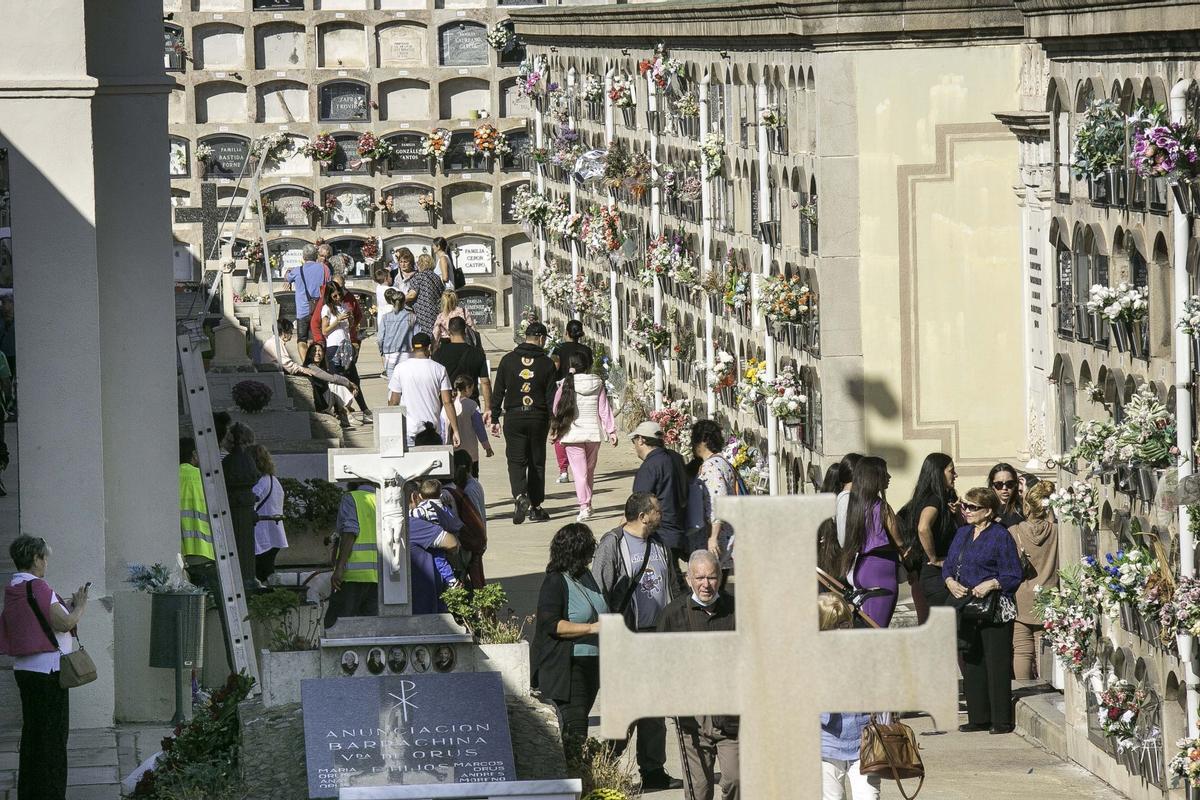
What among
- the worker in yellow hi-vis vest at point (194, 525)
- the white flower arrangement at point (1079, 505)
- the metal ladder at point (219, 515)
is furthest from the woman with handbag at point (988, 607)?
the worker in yellow hi-vis vest at point (194, 525)

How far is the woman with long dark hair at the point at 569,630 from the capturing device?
24.3 ft

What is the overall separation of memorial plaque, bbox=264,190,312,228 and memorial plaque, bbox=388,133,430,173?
1.11 meters

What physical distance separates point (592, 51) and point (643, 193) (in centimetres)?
296

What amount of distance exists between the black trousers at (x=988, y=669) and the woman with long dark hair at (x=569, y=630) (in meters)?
1.71

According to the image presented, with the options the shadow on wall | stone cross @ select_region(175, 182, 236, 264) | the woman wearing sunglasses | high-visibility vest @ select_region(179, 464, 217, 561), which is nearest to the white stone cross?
high-visibility vest @ select_region(179, 464, 217, 561)

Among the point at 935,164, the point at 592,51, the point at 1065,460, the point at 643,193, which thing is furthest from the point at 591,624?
the point at 592,51

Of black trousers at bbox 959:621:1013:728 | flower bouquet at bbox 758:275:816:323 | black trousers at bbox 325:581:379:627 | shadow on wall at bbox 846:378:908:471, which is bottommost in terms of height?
black trousers at bbox 959:621:1013:728

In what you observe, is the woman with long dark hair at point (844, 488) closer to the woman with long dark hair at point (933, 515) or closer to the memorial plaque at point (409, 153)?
the woman with long dark hair at point (933, 515)

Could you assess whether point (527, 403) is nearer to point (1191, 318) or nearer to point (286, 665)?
point (286, 665)

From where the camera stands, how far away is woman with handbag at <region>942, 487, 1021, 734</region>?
8492mm

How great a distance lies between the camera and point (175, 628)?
27.1ft

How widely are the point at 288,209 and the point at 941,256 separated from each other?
46.4 feet

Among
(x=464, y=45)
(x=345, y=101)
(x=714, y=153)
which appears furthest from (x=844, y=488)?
(x=345, y=101)

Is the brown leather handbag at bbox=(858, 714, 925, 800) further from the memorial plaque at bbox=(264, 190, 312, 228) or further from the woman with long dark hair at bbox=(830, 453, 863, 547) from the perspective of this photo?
the memorial plaque at bbox=(264, 190, 312, 228)
